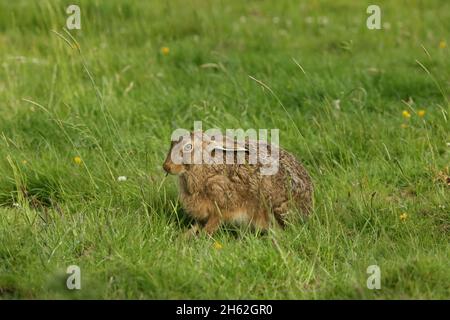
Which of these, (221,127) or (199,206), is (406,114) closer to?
(221,127)

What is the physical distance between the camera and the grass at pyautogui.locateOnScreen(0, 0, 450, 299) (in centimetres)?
518

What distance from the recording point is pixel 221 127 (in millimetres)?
7340

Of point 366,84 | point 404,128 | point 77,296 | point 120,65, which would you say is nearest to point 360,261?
point 77,296

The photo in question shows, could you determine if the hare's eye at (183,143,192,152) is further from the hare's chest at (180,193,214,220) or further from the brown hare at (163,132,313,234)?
the hare's chest at (180,193,214,220)

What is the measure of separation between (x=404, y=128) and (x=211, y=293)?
304cm

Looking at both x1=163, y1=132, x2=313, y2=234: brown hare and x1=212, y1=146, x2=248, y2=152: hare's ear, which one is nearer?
x1=212, y1=146, x2=248, y2=152: hare's ear

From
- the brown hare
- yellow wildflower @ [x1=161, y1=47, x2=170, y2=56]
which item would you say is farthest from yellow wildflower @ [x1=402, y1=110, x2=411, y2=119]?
yellow wildflower @ [x1=161, y1=47, x2=170, y2=56]

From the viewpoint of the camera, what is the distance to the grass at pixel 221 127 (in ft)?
17.0

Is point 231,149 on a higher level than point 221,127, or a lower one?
higher

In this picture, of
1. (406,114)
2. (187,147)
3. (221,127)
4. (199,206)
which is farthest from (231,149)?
→ (406,114)

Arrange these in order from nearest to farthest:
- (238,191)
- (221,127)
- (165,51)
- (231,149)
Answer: (231,149) → (238,191) → (221,127) → (165,51)

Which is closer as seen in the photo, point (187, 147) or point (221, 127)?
point (187, 147)

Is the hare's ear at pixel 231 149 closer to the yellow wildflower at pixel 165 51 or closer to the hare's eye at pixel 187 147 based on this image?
the hare's eye at pixel 187 147

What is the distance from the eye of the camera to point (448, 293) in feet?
16.5
